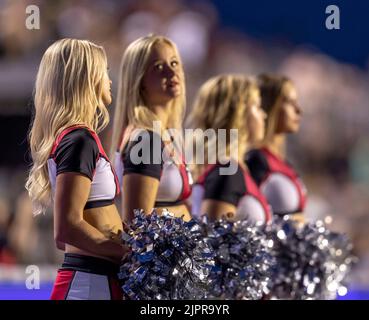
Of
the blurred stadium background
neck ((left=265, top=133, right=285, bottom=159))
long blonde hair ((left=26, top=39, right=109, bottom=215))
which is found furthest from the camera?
the blurred stadium background

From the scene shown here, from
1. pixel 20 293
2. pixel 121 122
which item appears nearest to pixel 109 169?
pixel 121 122

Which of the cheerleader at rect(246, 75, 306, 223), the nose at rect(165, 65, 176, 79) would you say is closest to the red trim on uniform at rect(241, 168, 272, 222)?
the cheerleader at rect(246, 75, 306, 223)

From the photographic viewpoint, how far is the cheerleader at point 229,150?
18.4 ft

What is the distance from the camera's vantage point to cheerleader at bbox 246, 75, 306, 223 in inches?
251

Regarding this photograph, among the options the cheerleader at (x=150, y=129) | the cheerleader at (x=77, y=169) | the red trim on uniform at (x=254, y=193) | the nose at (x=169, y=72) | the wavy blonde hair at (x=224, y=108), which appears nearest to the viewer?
the cheerleader at (x=77, y=169)

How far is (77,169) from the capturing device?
3.88 meters

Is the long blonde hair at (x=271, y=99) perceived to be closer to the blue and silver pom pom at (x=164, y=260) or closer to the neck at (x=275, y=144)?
the neck at (x=275, y=144)

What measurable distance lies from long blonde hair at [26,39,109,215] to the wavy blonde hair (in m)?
1.87

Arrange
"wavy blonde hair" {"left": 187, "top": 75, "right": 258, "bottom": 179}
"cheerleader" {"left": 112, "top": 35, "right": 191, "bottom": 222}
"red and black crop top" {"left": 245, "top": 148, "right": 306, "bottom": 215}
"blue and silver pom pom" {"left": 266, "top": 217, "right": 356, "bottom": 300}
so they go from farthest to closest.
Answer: "red and black crop top" {"left": 245, "top": 148, "right": 306, "bottom": 215}, "blue and silver pom pom" {"left": 266, "top": 217, "right": 356, "bottom": 300}, "wavy blonde hair" {"left": 187, "top": 75, "right": 258, "bottom": 179}, "cheerleader" {"left": 112, "top": 35, "right": 191, "bottom": 222}

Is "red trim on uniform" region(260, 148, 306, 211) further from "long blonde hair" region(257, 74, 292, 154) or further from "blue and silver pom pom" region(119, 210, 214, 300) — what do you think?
"blue and silver pom pom" region(119, 210, 214, 300)

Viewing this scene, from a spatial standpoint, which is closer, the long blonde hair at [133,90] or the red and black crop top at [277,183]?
the long blonde hair at [133,90]

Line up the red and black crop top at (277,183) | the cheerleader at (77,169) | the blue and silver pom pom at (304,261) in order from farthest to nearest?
the red and black crop top at (277,183)
the blue and silver pom pom at (304,261)
the cheerleader at (77,169)

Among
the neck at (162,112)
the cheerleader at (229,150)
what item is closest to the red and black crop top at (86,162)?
the neck at (162,112)
